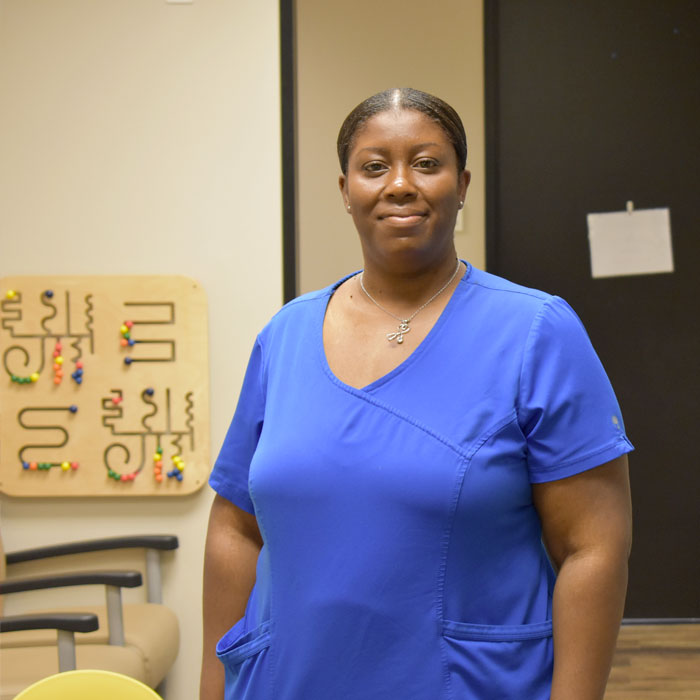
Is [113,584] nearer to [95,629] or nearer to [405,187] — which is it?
[95,629]

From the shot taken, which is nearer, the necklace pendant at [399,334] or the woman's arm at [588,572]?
the woman's arm at [588,572]

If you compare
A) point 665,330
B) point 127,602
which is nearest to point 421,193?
point 127,602

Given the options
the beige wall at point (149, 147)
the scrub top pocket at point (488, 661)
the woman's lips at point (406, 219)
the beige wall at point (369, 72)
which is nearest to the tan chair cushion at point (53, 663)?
the beige wall at point (149, 147)

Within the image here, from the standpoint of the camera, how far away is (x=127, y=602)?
256cm

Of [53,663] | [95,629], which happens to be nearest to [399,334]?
[95,629]

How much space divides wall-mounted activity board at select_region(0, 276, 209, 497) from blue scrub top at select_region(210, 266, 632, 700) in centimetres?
145

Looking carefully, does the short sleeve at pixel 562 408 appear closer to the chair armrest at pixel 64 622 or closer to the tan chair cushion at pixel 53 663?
the chair armrest at pixel 64 622

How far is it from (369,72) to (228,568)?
2.93 m

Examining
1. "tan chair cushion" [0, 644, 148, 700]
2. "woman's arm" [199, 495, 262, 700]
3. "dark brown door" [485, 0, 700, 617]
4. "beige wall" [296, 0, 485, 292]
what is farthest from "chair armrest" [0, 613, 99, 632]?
"dark brown door" [485, 0, 700, 617]

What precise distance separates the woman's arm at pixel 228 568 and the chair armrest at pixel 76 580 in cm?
105

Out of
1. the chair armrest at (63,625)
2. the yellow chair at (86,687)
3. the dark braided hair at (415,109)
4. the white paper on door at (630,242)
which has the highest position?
the dark braided hair at (415,109)

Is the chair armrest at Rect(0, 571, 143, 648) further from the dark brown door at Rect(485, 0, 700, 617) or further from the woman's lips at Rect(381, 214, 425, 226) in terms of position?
the dark brown door at Rect(485, 0, 700, 617)

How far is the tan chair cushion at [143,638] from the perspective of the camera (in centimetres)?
225

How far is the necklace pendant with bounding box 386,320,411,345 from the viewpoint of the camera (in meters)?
1.10
